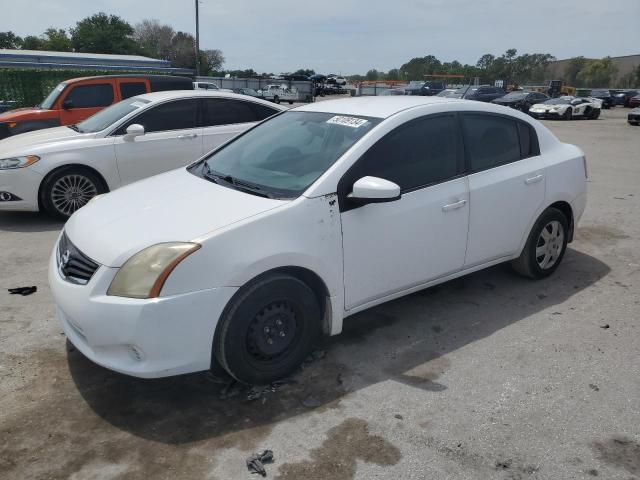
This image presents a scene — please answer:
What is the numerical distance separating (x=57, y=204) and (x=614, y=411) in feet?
20.7

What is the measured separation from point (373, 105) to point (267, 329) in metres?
1.93

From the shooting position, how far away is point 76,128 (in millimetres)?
7270

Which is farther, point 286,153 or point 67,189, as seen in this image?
point 67,189

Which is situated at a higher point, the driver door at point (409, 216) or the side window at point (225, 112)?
the side window at point (225, 112)

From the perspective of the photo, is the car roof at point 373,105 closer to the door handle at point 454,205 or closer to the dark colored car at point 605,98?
the door handle at point 454,205

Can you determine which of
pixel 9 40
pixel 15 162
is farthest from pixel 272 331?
pixel 9 40

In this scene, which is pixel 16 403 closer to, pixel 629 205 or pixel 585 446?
pixel 585 446

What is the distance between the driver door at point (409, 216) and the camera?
3391 mm

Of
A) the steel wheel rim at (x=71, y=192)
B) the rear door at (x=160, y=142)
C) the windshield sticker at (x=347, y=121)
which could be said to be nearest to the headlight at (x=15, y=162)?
the steel wheel rim at (x=71, y=192)

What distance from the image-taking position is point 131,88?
9.97 metres

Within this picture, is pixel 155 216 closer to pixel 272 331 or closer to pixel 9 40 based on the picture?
pixel 272 331

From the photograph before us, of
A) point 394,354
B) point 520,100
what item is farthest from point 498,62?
point 394,354

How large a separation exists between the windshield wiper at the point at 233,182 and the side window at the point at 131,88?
6852 mm

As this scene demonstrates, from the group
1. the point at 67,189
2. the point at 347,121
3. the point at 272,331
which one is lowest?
the point at 272,331
